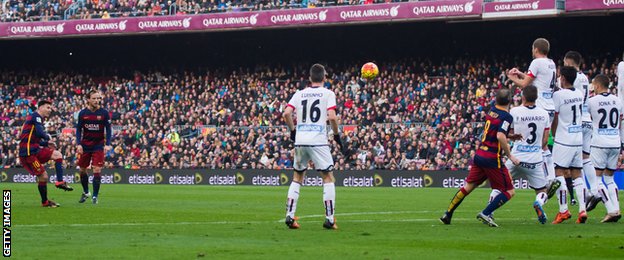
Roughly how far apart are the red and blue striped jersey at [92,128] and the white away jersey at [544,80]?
9.72 meters

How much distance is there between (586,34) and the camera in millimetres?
45750

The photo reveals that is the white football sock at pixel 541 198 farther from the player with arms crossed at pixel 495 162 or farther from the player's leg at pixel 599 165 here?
the player's leg at pixel 599 165

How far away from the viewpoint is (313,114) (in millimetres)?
15898

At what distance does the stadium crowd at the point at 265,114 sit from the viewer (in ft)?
137

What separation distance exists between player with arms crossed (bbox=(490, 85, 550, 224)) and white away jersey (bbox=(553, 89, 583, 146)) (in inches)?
43.8

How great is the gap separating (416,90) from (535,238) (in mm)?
32590

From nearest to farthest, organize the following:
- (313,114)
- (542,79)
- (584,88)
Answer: (313,114) < (542,79) < (584,88)

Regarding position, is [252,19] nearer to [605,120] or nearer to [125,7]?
[125,7]

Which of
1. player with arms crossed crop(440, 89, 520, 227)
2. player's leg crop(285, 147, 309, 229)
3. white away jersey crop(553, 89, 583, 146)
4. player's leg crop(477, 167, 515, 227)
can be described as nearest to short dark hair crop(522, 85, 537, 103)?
player with arms crossed crop(440, 89, 520, 227)

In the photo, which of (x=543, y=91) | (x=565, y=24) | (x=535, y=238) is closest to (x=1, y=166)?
(x=565, y=24)

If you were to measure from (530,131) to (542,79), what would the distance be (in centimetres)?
177

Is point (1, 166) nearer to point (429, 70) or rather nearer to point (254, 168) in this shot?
point (254, 168)

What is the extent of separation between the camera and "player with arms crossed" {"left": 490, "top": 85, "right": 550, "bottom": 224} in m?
16.4

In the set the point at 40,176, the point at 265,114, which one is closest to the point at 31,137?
the point at 40,176
